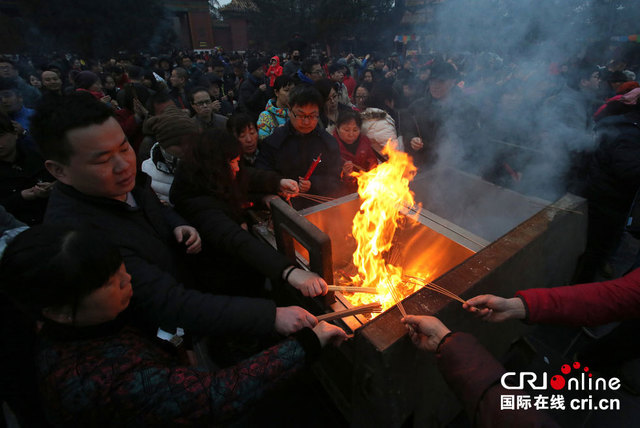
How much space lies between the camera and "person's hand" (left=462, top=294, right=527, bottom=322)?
1807 millimetres

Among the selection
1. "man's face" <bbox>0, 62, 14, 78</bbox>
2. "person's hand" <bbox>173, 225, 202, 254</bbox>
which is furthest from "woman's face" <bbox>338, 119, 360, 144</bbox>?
"man's face" <bbox>0, 62, 14, 78</bbox>

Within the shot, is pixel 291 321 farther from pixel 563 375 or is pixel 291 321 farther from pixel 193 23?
pixel 193 23

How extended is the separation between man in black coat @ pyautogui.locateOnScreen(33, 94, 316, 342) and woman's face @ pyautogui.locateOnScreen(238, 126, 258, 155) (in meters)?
1.84

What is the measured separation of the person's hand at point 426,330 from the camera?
1.57 m

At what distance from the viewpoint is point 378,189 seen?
9.36 feet

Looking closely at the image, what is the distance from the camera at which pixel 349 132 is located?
3.78m

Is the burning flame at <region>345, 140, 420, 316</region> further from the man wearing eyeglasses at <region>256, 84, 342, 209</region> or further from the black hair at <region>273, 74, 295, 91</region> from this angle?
the black hair at <region>273, 74, 295, 91</region>

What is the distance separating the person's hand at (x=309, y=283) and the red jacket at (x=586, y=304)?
1.22 m

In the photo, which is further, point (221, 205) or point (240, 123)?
point (240, 123)

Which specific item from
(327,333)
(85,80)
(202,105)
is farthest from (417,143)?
(85,80)

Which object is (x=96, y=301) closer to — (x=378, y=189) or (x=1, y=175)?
(x=378, y=189)

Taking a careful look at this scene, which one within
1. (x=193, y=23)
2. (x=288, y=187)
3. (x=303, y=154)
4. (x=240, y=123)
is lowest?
(x=288, y=187)

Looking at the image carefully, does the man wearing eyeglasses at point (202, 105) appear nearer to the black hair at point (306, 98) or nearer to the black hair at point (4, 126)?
the black hair at point (306, 98)

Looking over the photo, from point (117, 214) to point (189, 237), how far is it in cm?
50
